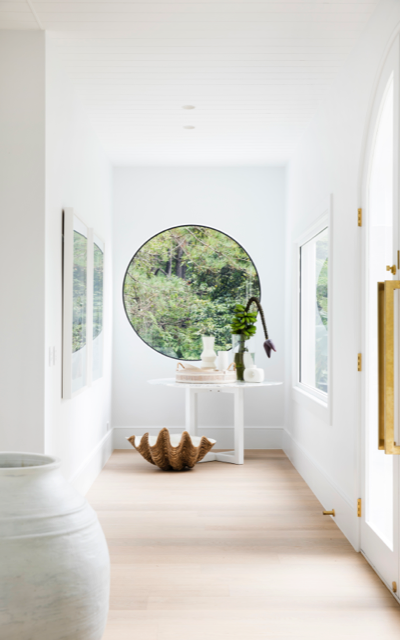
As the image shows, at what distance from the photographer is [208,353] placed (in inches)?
190

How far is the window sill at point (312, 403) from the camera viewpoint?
11.2 feet

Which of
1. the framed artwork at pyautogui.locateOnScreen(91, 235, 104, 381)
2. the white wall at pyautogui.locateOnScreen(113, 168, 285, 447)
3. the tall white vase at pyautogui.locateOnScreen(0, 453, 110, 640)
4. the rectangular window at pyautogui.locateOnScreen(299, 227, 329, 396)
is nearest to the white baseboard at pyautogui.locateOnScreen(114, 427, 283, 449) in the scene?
the white wall at pyautogui.locateOnScreen(113, 168, 285, 447)

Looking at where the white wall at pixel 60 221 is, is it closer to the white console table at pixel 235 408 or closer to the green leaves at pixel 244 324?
the white console table at pixel 235 408

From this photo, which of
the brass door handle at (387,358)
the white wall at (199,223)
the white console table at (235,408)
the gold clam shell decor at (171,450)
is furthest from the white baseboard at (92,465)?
the brass door handle at (387,358)

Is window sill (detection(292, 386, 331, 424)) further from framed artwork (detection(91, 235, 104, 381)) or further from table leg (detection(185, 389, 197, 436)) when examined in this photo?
framed artwork (detection(91, 235, 104, 381))

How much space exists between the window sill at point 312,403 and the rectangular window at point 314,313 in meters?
0.08

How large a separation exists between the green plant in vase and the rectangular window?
1.36 feet

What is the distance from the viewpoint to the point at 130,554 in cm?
267

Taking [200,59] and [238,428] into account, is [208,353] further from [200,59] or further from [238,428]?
[200,59]

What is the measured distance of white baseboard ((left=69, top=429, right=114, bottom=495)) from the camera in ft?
11.5

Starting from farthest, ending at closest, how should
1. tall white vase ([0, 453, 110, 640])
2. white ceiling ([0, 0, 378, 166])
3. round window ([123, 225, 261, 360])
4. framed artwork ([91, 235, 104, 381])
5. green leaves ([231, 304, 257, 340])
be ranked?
round window ([123, 225, 261, 360]) < green leaves ([231, 304, 257, 340]) < framed artwork ([91, 235, 104, 381]) < white ceiling ([0, 0, 378, 166]) < tall white vase ([0, 453, 110, 640])

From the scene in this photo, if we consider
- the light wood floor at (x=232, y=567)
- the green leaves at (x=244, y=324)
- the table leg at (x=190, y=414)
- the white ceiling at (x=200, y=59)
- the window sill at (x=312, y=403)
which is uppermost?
the white ceiling at (x=200, y=59)

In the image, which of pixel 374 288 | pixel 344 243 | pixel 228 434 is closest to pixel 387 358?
pixel 374 288

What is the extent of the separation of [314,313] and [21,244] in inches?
92.2
